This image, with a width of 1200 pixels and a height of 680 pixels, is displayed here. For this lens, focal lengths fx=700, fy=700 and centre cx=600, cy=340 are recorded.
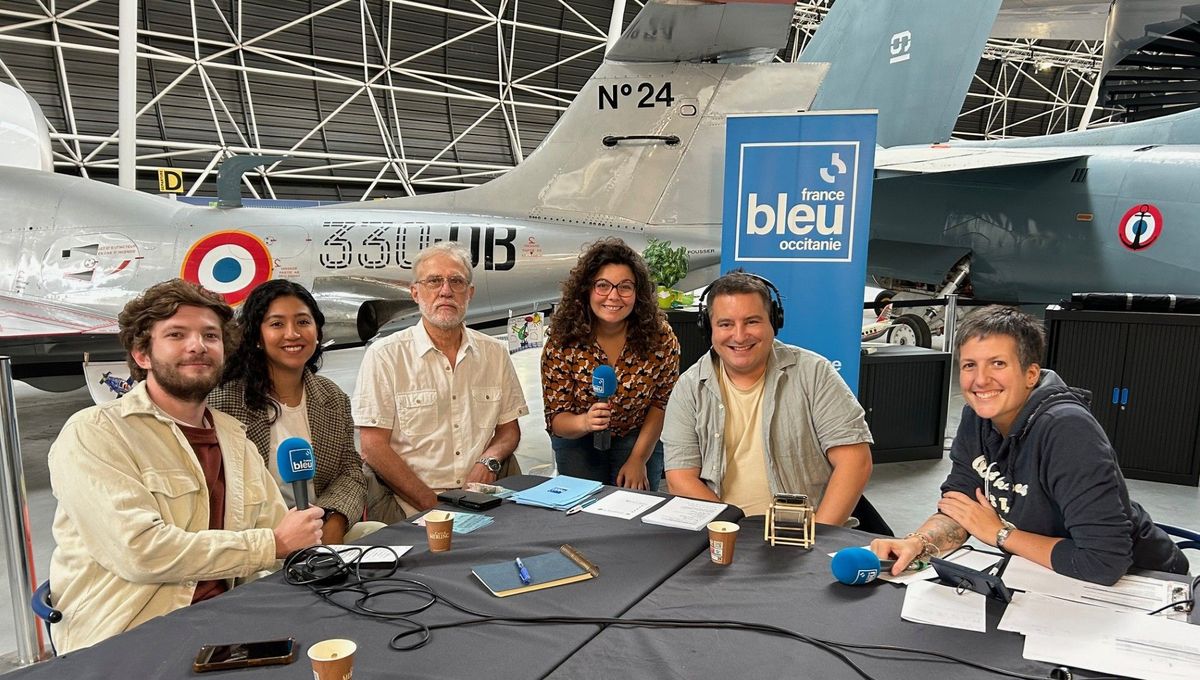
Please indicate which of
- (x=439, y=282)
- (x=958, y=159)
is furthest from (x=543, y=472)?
(x=958, y=159)

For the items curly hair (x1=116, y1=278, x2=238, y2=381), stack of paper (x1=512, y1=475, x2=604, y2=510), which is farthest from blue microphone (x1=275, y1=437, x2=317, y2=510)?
stack of paper (x1=512, y1=475, x2=604, y2=510)

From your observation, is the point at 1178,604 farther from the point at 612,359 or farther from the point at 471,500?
the point at 612,359

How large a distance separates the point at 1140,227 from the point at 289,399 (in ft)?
23.4

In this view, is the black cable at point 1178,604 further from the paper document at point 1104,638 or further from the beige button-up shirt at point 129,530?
the beige button-up shirt at point 129,530

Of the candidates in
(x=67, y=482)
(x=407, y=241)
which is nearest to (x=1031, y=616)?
(x=67, y=482)

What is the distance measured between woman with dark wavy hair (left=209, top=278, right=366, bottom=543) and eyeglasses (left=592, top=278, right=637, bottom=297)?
113 centimetres

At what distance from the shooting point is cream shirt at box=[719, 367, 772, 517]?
96.5 inches

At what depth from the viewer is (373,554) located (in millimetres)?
1737

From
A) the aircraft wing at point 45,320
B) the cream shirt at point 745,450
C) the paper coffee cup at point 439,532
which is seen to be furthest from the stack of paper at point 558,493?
the aircraft wing at point 45,320

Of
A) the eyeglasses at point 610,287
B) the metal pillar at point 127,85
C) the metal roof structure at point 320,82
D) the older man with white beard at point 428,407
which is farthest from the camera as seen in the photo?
the metal roof structure at point 320,82

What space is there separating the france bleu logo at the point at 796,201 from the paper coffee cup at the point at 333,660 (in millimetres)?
3640

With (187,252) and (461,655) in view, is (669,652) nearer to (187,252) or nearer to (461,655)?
(461,655)

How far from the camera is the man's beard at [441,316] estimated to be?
2.85m

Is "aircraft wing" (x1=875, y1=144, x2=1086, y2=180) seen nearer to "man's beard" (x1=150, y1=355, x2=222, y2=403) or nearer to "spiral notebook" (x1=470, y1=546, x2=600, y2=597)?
"spiral notebook" (x1=470, y1=546, x2=600, y2=597)
